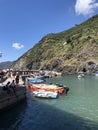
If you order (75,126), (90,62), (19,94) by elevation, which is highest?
(90,62)

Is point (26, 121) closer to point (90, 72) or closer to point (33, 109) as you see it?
point (33, 109)

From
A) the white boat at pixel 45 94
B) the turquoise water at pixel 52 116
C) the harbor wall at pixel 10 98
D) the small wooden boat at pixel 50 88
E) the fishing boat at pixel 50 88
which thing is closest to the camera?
the turquoise water at pixel 52 116

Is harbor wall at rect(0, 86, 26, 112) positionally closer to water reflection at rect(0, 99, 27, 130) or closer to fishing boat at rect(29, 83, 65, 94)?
water reflection at rect(0, 99, 27, 130)

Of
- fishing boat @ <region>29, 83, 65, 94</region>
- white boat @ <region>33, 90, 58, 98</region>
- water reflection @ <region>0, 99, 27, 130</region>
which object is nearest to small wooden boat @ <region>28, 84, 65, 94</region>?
fishing boat @ <region>29, 83, 65, 94</region>

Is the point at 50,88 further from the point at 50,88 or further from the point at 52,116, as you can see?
the point at 52,116

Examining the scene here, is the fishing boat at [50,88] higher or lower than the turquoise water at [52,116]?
higher

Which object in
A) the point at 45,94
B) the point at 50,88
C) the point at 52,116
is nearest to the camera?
the point at 52,116

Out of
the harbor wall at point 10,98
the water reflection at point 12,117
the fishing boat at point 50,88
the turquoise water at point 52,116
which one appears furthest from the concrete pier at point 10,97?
the fishing boat at point 50,88

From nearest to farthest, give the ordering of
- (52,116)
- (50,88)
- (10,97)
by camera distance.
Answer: (52,116) < (10,97) < (50,88)

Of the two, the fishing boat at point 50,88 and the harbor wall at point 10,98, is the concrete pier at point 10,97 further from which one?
the fishing boat at point 50,88

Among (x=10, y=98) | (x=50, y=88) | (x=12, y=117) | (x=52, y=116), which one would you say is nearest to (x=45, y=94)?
(x=50, y=88)

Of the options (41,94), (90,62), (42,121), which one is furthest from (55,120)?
(90,62)

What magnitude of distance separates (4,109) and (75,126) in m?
12.3

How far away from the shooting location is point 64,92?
63469 millimetres
